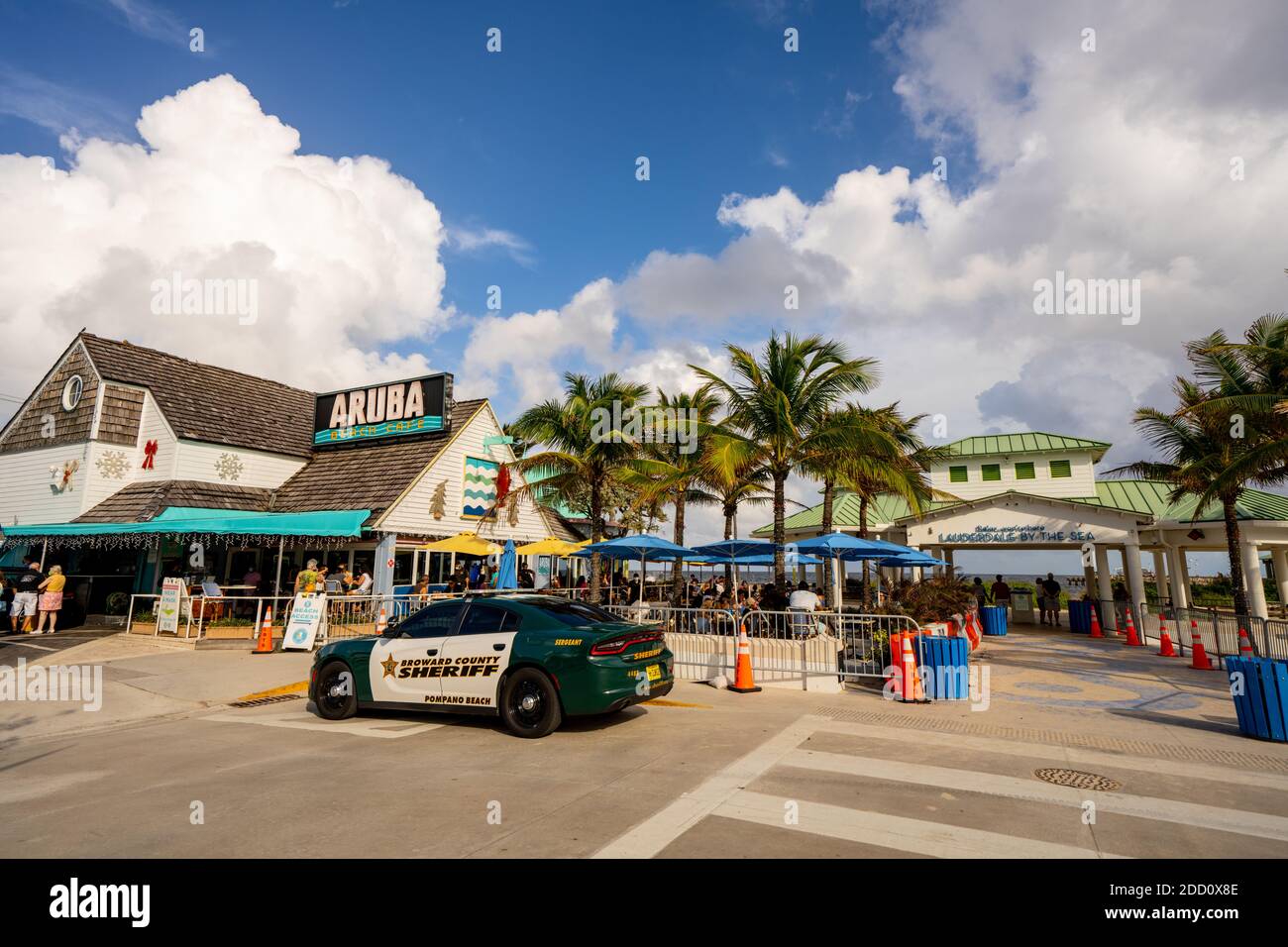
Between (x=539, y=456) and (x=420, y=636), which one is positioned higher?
(x=539, y=456)

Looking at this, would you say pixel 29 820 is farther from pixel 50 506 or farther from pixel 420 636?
pixel 50 506

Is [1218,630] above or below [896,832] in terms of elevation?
above

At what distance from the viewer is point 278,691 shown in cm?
1078

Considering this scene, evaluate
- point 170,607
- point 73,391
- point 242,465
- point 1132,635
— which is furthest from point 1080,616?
point 73,391

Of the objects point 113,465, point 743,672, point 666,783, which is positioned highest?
point 113,465

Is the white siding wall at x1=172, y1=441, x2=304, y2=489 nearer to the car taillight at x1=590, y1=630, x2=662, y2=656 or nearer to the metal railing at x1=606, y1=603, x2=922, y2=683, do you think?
the metal railing at x1=606, y1=603, x2=922, y2=683

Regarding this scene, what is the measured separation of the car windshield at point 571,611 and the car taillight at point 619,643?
488mm

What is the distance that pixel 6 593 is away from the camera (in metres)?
17.9

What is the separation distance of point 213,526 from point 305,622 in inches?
164

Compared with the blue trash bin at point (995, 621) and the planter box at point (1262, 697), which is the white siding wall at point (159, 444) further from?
the blue trash bin at point (995, 621)

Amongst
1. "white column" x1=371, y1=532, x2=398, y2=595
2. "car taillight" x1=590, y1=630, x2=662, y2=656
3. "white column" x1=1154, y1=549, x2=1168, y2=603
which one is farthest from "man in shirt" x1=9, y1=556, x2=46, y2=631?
"white column" x1=1154, y1=549, x2=1168, y2=603

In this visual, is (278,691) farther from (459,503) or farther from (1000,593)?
(1000,593)
